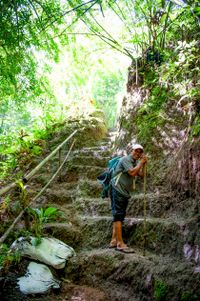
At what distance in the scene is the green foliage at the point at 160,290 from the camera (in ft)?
11.9

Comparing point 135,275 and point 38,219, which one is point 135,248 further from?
point 38,219

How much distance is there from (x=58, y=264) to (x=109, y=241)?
3.47ft

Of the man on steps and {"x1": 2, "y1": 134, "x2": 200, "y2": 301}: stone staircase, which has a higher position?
the man on steps

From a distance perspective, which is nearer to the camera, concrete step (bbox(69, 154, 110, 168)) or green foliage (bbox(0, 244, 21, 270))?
green foliage (bbox(0, 244, 21, 270))

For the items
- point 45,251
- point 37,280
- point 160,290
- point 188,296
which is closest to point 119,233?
point 45,251

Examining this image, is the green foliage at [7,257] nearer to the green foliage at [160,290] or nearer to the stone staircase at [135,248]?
the stone staircase at [135,248]

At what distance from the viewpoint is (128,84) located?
8.54m

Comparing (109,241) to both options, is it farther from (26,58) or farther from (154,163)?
(26,58)

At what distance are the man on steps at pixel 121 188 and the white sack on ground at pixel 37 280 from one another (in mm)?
1142

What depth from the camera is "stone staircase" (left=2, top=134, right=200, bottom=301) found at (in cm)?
382

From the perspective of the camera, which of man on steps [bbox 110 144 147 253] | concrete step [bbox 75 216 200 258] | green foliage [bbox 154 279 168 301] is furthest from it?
man on steps [bbox 110 144 147 253]

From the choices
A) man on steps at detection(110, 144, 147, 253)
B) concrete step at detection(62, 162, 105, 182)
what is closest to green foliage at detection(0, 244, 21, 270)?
man on steps at detection(110, 144, 147, 253)

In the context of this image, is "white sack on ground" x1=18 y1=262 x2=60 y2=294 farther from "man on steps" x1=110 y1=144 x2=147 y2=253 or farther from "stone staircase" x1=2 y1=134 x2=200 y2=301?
"man on steps" x1=110 y1=144 x2=147 y2=253

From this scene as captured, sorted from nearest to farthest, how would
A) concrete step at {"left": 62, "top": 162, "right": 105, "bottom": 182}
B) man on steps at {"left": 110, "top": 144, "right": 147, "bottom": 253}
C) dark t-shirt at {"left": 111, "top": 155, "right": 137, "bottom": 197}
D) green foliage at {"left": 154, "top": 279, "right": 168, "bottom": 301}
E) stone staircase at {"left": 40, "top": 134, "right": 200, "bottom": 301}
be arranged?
green foliage at {"left": 154, "top": 279, "right": 168, "bottom": 301}, stone staircase at {"left": 40, "top": 134, "right": 200, "bottom": 301}, man on steps at {"left": 110, "top": 144, "right": 147, "bottom": 253}, dark t-shirt at {"left": 111, "top": 155, "right": 137, "bottom": 197}, concrete step at {"left": 62, "top": 162, "right": 105, "bottom": 182}
